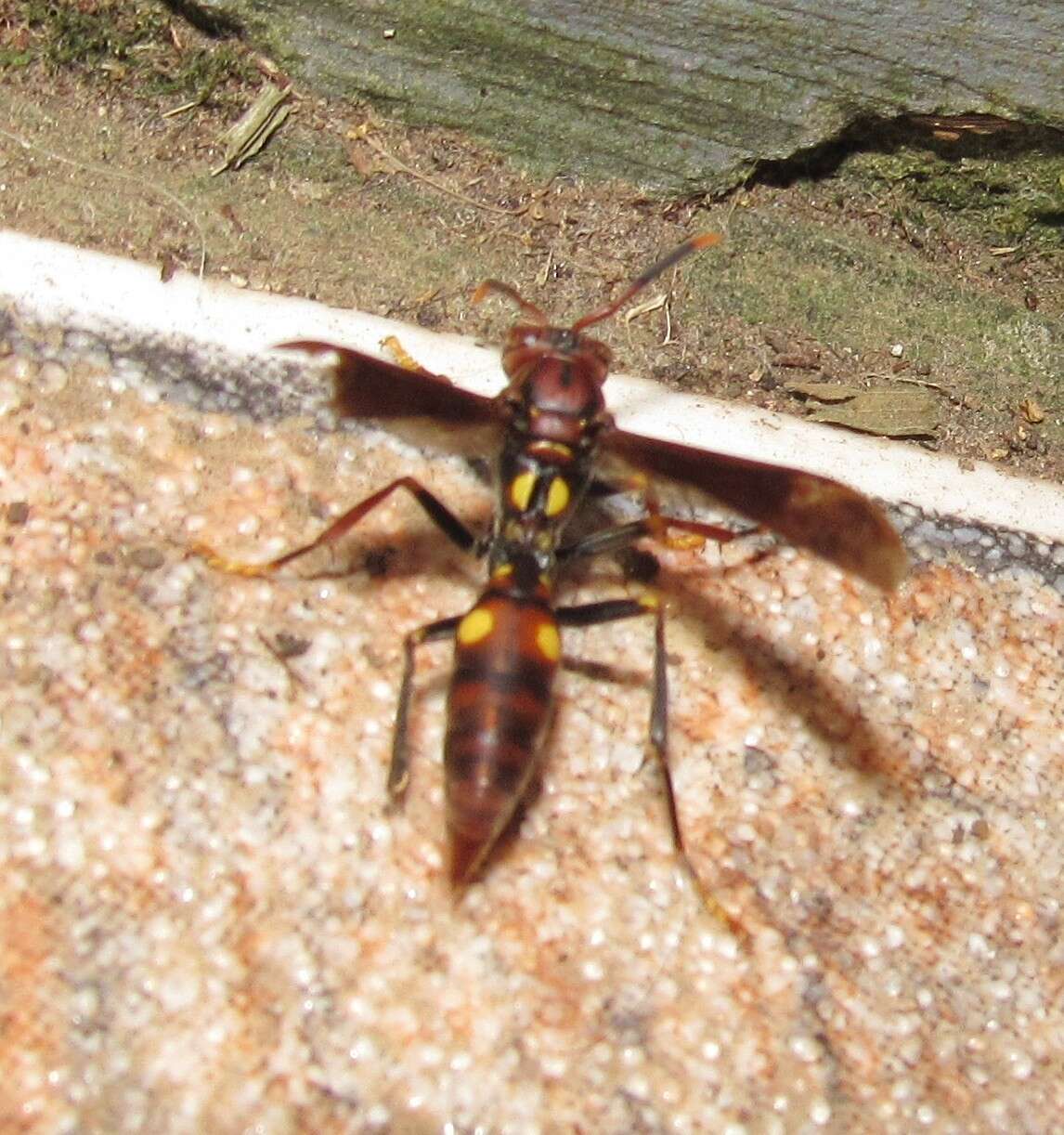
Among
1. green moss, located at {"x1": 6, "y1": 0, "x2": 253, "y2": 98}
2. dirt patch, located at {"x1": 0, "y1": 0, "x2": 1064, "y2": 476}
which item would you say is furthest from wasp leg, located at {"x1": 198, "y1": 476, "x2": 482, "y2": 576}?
green moss, located at {"x1": 6, "y1": 0, "x2": 253, "y2": 98}

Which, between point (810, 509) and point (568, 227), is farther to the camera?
point (568, 227)

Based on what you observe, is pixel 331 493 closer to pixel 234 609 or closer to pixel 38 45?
pixel 234 609

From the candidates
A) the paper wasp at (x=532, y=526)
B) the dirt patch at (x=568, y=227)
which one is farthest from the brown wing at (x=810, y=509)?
the dirt patch at (x=568, y=227)

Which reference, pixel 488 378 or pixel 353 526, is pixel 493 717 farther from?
pixel 488 378

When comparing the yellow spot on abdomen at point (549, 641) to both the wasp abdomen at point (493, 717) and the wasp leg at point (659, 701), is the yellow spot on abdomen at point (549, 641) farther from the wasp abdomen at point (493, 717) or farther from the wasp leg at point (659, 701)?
the wasp leg at point (659, 701)

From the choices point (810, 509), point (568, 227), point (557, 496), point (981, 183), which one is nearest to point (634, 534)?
point (557, 496)

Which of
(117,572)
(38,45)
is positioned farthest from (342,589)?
(38,45)

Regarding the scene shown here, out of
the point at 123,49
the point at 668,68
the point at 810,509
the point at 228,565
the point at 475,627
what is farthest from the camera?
the point at 123,49
